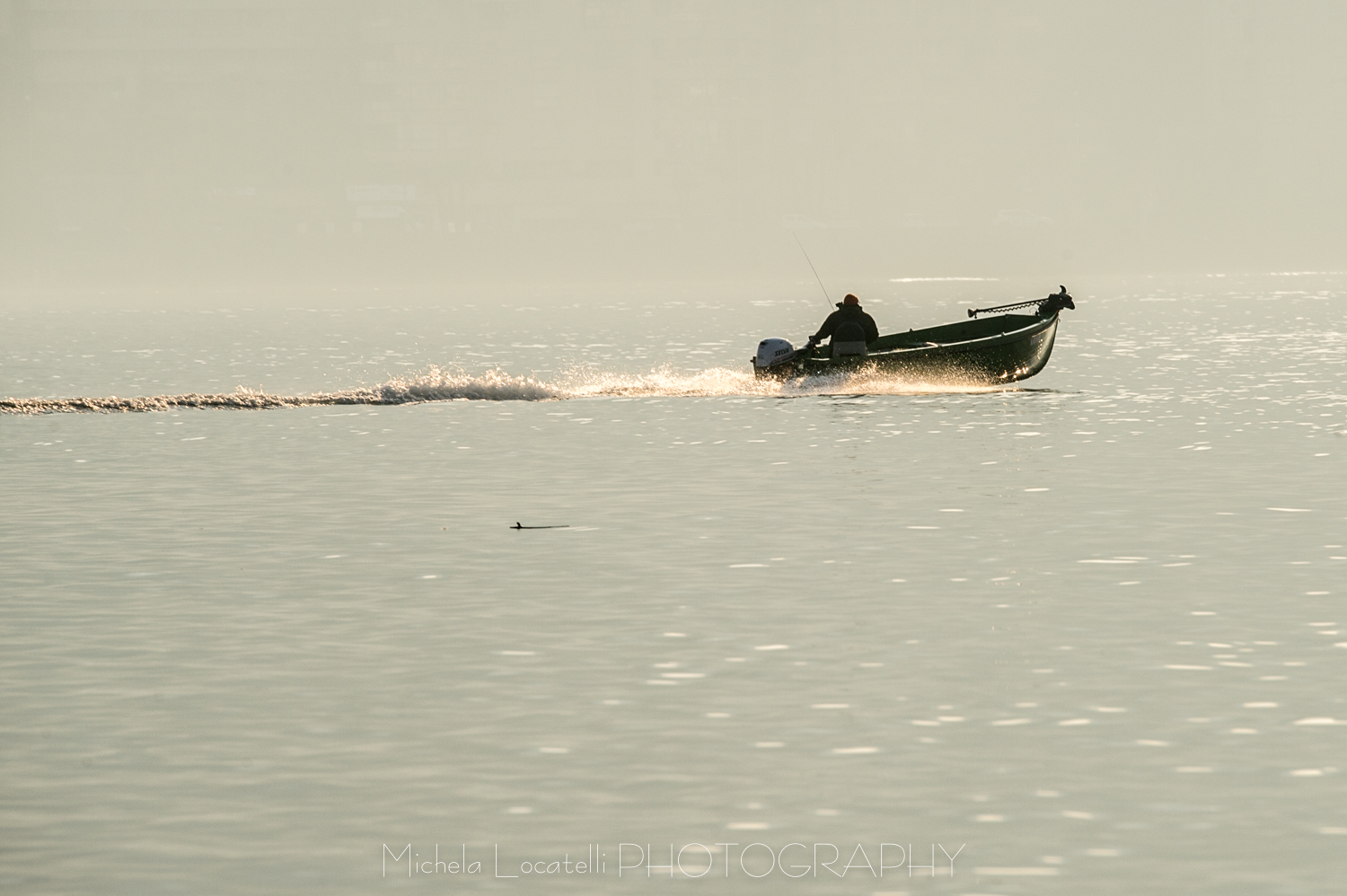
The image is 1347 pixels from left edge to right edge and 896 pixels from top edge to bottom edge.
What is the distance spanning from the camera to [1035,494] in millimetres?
30297

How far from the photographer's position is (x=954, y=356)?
47875mm

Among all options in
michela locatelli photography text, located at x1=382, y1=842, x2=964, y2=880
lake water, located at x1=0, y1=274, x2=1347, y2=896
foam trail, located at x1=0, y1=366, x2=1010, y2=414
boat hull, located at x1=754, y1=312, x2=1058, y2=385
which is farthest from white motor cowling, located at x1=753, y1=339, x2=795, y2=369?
michela locatelli photography text, located at x1=382, y1=842, x2=964, y2=880

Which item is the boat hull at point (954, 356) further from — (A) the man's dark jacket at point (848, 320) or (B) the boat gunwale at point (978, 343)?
(A) the man's dark jacket at point (848, 320)

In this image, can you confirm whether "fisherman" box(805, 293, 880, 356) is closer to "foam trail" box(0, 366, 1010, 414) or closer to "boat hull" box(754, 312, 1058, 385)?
"boat hull" box(754, 312, 1058, 385)

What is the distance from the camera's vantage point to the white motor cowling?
46.7m

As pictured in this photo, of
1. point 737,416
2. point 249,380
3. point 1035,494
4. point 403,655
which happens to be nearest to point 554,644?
point 403,655

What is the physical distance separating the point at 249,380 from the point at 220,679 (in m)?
57.0

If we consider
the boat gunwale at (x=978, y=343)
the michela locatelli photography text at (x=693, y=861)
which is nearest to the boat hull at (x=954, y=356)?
the boat gunwale at (x=978, y=343)

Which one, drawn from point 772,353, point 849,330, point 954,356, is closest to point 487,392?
point 772,353

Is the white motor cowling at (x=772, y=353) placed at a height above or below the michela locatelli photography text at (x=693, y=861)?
above

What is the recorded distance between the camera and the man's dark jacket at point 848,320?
45688 mm

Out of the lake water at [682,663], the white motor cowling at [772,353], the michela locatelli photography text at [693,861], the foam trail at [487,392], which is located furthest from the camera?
the foam trail at [487,392]

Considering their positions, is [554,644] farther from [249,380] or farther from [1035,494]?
[249,380]

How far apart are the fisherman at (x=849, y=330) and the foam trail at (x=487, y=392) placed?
1874 mm
